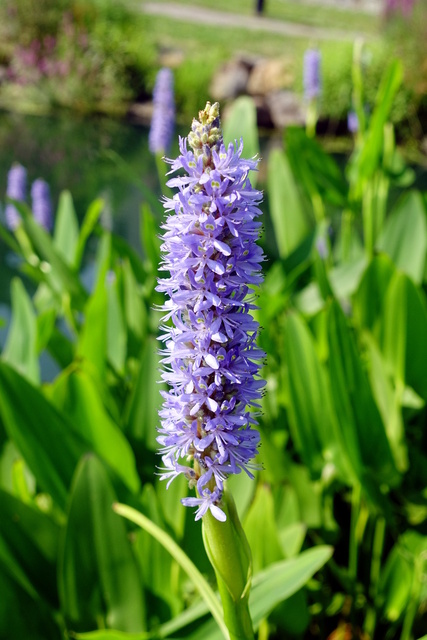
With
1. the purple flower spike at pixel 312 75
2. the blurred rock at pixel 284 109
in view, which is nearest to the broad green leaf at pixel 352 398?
the purple flower spike at pixel 312 75

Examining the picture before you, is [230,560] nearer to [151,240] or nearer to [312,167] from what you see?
[151,240]

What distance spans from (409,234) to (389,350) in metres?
0.48

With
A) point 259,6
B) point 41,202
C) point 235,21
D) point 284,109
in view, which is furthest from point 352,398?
point 259,6

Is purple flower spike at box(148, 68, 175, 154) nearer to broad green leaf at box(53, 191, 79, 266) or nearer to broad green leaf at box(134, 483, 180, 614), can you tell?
broad green leaf at box(53, 191, 79, 266)

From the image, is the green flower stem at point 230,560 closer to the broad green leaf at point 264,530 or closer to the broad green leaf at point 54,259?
the broad green leaf at point 264,530

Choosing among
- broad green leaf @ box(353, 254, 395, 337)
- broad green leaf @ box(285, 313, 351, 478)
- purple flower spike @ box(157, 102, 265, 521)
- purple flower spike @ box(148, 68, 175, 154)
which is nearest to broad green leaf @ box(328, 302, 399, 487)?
broad green leaf @ box(285, 313, 351, 478)

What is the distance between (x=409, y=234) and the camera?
1.88m

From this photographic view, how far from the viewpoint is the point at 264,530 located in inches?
43.1

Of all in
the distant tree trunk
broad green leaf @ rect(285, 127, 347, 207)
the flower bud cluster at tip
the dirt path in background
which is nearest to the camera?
the flower bud cluster at tip

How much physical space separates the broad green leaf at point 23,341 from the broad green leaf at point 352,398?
0.73 metres

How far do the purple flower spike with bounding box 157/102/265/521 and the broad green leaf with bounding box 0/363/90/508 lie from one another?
0.60 meters

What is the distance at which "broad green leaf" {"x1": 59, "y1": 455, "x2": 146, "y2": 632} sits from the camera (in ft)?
3.25

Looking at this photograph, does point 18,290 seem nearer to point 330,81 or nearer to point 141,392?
point 141,392

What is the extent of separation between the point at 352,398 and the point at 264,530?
0.32 m
